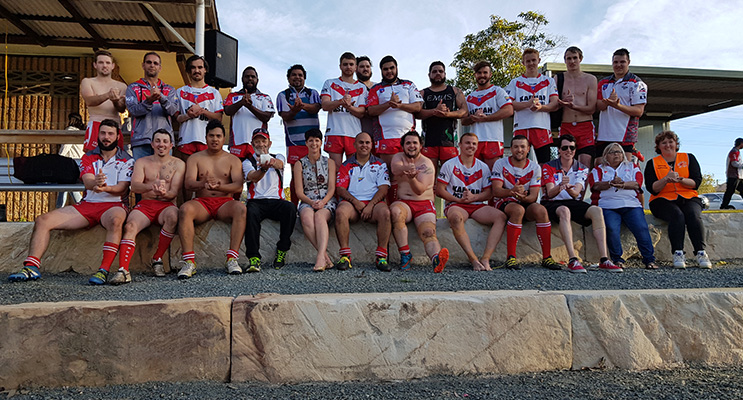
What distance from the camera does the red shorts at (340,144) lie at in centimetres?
496

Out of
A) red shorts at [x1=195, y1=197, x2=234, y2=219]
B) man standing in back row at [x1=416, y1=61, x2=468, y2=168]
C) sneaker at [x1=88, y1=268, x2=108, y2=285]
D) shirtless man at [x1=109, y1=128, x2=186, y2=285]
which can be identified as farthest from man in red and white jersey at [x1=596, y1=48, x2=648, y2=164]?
sneaker at [x1=88, y1=268, x2=108, y2=285]

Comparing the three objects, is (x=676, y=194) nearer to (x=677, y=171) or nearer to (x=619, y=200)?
(x=677, y=171)

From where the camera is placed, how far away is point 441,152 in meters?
4.96

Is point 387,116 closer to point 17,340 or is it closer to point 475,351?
point 475,351

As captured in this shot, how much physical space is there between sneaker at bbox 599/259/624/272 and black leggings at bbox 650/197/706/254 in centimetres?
82

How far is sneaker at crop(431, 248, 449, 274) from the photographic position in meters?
3.75

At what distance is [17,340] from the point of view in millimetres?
2350

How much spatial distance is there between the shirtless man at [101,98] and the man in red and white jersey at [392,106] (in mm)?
→ 2394

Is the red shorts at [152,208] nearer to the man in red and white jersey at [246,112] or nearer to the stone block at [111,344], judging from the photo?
the man in red and white jersey at [246,112]

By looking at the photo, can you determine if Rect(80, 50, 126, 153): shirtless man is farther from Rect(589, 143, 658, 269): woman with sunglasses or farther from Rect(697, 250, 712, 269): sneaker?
Rect(697, 250, 712, 269): sneaker

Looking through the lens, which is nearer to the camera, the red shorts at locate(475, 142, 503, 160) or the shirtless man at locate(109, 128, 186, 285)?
the shirtless man at locate(109, 128, 186, 285)

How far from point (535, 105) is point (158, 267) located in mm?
3836

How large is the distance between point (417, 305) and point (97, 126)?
3.72 m

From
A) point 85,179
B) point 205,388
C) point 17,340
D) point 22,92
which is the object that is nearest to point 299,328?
point 205,388
